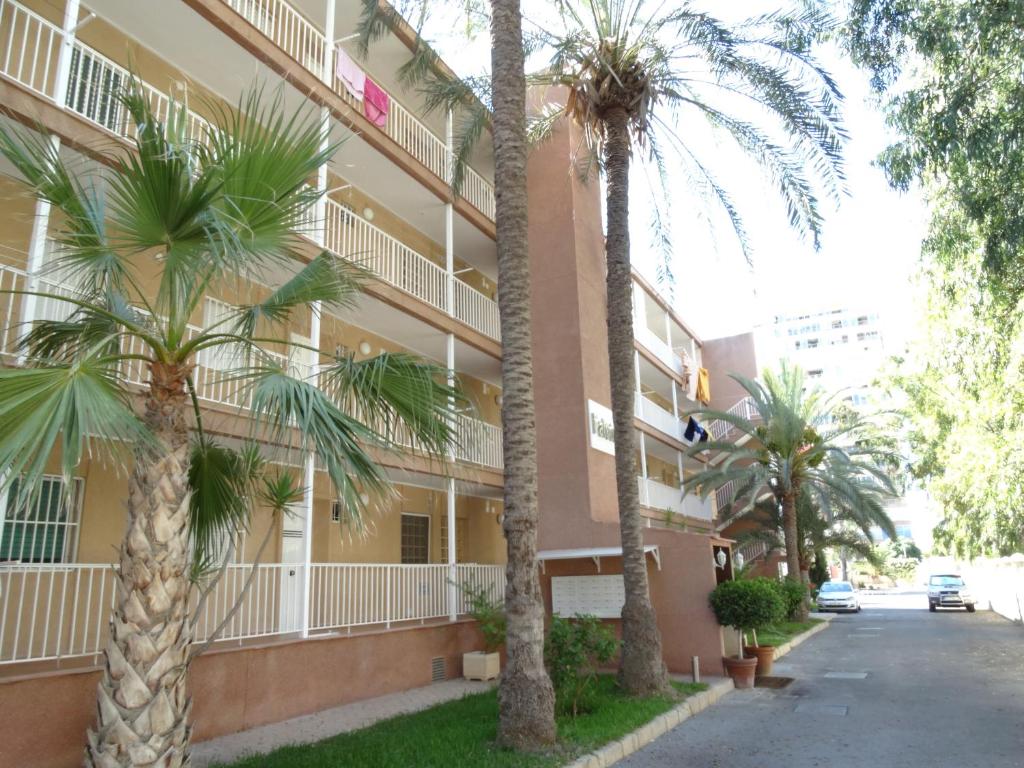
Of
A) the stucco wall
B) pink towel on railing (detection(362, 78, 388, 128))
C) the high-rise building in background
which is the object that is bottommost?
the stucco wall

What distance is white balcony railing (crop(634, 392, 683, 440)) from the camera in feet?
73.8

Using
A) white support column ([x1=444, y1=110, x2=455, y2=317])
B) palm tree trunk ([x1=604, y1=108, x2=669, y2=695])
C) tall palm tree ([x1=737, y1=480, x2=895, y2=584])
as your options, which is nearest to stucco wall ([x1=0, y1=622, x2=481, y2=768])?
palm tree trunk ([x1=604, y1=108, x2=669, y2=695])

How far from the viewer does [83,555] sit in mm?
9477

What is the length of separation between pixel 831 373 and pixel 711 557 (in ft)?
346

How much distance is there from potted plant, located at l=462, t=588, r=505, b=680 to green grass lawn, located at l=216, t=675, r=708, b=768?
6.48ft

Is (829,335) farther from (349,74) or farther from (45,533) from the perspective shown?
(45,533)

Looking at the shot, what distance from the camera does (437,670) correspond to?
1252 cm

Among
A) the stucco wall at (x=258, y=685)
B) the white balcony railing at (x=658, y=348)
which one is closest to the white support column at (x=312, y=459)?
the stucco wall at (x=258, y=685)

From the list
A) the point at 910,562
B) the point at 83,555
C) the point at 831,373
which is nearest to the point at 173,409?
the point at 83,555

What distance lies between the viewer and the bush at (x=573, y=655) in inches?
362

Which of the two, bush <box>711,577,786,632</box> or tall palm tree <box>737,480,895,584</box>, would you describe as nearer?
bush <box>711,577,786,632</box>

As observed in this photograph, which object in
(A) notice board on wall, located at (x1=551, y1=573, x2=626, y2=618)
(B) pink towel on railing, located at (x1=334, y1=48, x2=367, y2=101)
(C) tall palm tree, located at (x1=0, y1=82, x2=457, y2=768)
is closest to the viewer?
(C) tall palm tree, located at (x1=0, y1=82, x2=457, y2=768)

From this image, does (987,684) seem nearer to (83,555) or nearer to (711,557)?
(711,557)

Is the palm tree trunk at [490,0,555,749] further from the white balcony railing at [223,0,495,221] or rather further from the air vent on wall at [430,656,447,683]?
the air vent on wall at [430,656,447,683]
